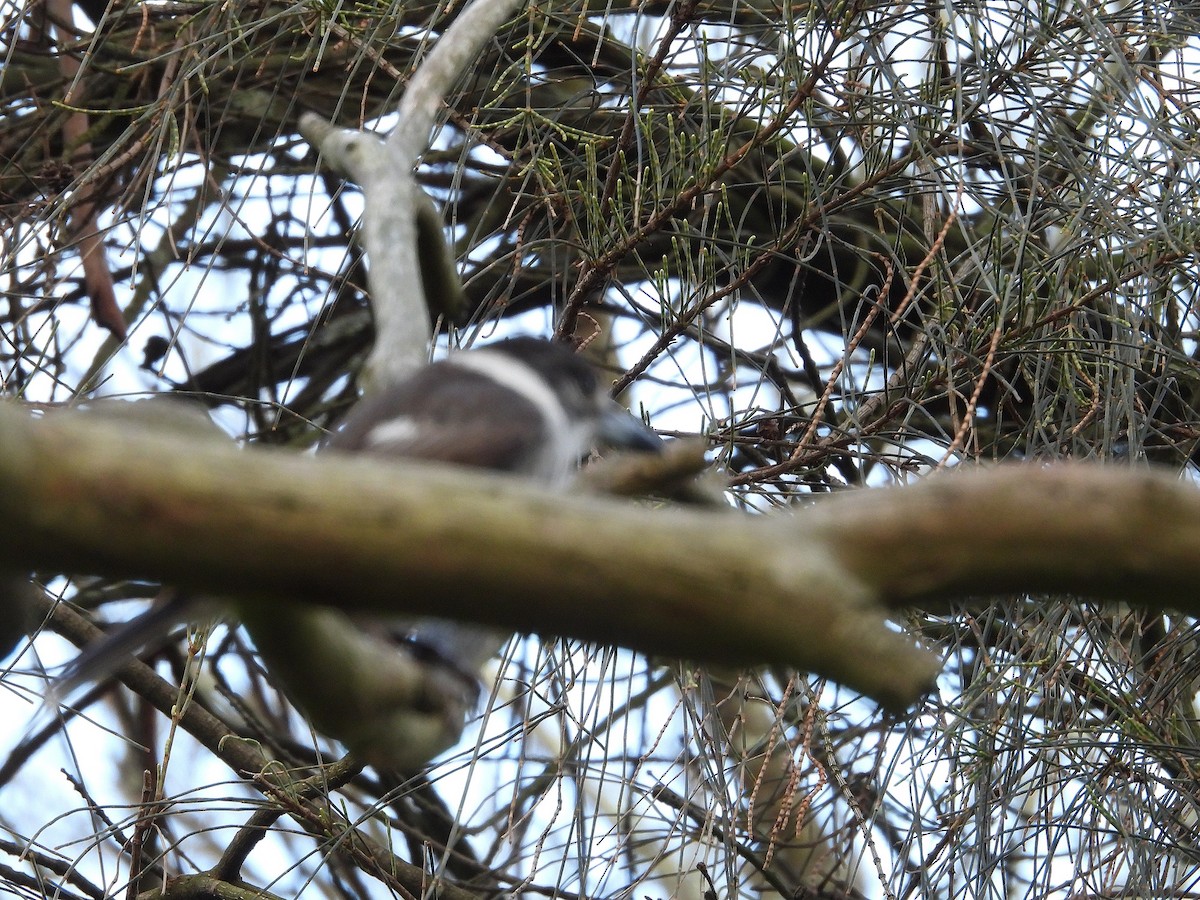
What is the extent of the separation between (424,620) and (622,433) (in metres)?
0.78

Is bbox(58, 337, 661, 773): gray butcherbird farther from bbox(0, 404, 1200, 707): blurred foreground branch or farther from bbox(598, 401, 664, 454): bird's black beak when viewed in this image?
bbox(0, 404, 1200, 707): blurred foreground branch

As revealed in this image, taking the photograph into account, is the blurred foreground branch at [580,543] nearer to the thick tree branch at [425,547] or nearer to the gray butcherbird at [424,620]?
the thick tree branch at [425,547]

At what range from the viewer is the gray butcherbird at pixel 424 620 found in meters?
1.33

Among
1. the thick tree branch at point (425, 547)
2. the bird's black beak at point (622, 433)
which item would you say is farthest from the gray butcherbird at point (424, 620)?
the thick tree branch at point (425, 547)

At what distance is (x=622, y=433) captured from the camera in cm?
243

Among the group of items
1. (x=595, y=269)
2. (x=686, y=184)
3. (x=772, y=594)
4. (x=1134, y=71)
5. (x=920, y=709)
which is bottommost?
(x=772, y=594)

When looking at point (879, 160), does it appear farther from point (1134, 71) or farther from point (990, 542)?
point (990, 542)

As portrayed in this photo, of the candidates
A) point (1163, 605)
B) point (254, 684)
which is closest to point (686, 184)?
A: point (1163, 605)

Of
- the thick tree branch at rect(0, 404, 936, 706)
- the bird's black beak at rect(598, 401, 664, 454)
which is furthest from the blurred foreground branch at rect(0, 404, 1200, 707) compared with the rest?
the bird's black beak at rect(598, 401, 664, 454)

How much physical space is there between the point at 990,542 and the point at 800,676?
4.65 feet

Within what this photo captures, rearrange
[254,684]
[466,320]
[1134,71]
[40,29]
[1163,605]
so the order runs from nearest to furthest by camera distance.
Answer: [1163,605] < [1134,71] < [466,320] < [40,29] < [254,684]

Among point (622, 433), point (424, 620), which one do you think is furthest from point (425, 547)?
point (622, 433)

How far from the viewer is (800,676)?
2580mm

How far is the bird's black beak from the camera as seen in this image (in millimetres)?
2406
